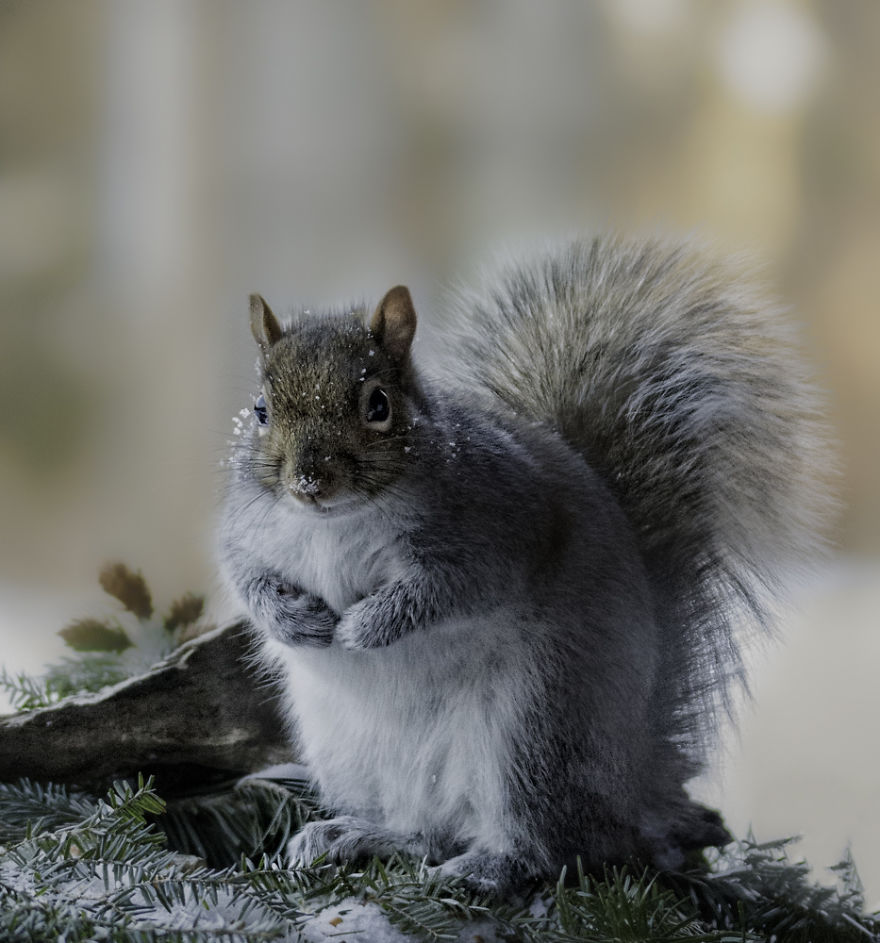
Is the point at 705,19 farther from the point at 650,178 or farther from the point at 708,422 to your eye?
the point at 708,422

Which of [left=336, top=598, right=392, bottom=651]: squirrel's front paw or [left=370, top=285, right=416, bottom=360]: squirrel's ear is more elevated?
[left=370, top=285, right=416, bottom=360]: squirrel's ear

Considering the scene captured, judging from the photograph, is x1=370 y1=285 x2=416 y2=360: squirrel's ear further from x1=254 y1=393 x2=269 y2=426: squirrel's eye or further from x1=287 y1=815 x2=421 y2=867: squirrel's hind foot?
x1=287 y1=815 x2=421 y2=867: squirrel's hind foot

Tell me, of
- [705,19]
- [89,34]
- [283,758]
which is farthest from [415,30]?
[283,758]

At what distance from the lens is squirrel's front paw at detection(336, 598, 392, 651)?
2.47 ft

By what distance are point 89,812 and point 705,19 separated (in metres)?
1.03

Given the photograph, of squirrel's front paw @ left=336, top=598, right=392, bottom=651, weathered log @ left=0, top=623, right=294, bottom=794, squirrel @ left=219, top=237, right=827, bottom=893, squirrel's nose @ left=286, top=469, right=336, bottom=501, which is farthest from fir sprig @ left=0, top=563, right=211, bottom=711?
squirrel's nose @ left=286, top=469, right=336, bottom=501

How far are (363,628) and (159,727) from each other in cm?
33

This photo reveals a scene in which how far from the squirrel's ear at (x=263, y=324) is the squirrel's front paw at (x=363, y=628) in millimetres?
203

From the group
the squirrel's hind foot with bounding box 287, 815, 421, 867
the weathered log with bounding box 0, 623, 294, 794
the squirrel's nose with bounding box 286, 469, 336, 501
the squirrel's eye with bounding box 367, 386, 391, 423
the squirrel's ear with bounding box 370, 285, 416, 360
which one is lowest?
the squirrel's hind foot with bounding box 287, 815, 421, 867

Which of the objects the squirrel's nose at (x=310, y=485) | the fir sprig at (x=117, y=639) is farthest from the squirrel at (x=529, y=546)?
the fir sprig at (x=117, y=639)

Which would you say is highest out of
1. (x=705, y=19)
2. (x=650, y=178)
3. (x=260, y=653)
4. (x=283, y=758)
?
(x=705, y=19)

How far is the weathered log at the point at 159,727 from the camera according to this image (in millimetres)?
967

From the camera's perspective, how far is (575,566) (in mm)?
784

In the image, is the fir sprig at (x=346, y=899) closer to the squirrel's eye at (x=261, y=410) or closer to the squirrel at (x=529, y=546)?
the squirrel at (x=529, y=546)
